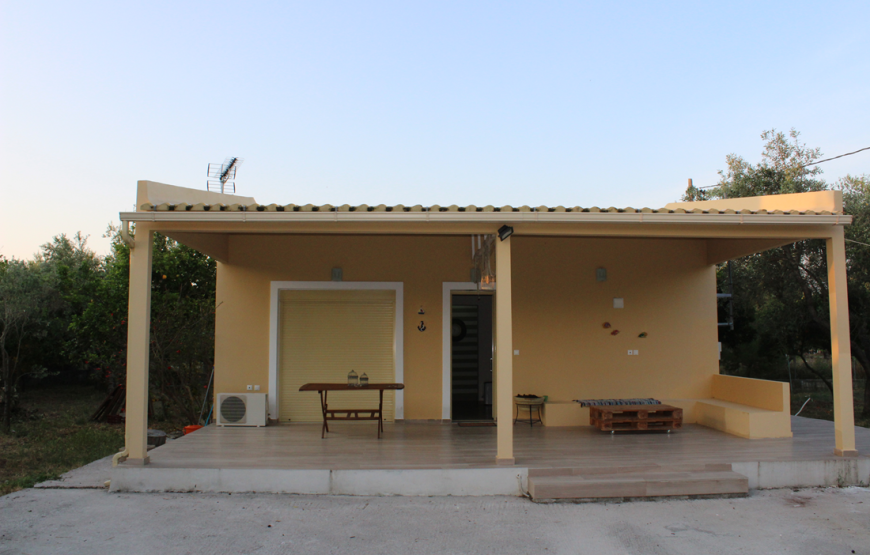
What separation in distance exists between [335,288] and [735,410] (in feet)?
18.1

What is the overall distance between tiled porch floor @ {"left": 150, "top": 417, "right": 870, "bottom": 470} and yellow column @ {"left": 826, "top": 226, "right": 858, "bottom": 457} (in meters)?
0.25

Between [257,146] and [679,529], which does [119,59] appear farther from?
[679,529]

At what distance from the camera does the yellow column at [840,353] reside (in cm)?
556

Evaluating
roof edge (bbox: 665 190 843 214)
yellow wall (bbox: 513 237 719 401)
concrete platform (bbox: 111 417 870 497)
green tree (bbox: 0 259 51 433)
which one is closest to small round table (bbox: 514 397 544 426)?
yellow wall (bbox: 513 237 719 401)

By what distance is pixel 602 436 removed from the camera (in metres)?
6.79

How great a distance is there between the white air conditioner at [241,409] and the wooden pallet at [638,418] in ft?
14.7

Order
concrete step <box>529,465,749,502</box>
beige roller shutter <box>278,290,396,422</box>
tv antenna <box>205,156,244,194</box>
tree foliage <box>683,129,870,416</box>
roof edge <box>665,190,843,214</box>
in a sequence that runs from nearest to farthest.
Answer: concrete step <box>529,465,749,502</box>, roof edge <box>665,190,843,214</box>, beige roller shutter <box>278,290,396,422</box>, tv antenna <box>205,156,244,194</box>, tree foliage <box>683,129,870,416</box>

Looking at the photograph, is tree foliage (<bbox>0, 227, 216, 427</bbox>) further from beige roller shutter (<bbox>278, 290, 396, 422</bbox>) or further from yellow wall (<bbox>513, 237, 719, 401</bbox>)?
yellow wall (<bbox>513, 237, 719, 401</bbox>)

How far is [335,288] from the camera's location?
7.88m

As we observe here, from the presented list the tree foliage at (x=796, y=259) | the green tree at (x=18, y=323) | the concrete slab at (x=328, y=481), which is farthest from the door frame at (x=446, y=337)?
the green tree at (x=18, y=323)

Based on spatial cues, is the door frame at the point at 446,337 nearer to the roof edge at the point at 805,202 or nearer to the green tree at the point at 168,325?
the roof edge at the point at 805,202

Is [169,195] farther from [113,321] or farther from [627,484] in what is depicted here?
[113,321]

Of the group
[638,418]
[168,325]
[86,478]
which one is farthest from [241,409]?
[638,418]

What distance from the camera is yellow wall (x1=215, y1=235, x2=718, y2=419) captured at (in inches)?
307
